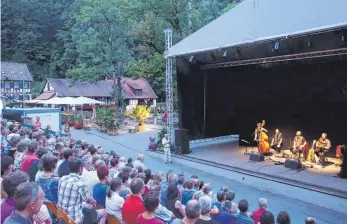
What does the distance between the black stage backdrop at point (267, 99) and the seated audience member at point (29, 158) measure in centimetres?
900

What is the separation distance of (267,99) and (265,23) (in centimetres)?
553

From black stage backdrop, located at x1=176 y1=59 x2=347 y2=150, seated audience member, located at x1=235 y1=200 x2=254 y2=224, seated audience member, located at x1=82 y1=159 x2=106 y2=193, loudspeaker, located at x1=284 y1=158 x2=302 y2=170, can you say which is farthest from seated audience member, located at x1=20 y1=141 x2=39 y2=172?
black stage backdrop, located at x1=176 y1=59 x2=347 y2=150

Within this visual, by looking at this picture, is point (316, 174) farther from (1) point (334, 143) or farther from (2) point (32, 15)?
(2) point (32, 15)

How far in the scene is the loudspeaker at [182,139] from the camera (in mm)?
13820

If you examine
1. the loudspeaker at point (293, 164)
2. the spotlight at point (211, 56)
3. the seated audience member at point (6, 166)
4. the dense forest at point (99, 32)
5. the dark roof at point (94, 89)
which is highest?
the dense forest at point (99, 32)

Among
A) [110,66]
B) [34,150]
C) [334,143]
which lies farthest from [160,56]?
[34,150]

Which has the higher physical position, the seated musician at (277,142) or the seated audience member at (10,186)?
the seated audience member at (10,186)

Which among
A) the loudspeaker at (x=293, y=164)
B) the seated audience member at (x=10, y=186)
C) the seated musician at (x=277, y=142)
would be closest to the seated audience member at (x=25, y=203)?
the seated audience member at (x=10, y=186)

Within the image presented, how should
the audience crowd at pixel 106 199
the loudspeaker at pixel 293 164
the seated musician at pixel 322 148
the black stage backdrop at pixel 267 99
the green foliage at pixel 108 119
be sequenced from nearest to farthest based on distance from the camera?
the audience crowd at pixel 106 199 → the loudspeaker at pixel 293 164 → the seated musician at pixel 322 148 → the black stage backdrop at pixel 267 99 → the green foliage at pixel 108 119

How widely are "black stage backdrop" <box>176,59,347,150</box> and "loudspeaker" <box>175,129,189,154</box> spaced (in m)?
0.73

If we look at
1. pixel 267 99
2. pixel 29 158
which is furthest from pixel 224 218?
pixel 267 99

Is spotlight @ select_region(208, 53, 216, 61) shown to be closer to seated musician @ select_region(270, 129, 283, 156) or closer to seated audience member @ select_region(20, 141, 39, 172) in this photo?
seated musician @ select_region(270, 129, 283, 156)

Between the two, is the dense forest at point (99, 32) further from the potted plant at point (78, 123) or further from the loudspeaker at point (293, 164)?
the loudspeaker at point (293, 164)

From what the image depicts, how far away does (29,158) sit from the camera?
562 cm
